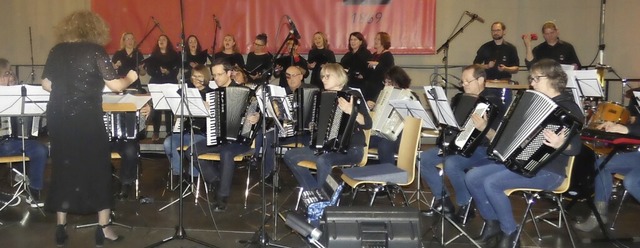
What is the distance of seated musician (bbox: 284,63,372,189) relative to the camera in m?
5.41

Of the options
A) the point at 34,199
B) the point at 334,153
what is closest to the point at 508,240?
the point at 334,153

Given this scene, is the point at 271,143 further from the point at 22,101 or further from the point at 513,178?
the point at 513,178

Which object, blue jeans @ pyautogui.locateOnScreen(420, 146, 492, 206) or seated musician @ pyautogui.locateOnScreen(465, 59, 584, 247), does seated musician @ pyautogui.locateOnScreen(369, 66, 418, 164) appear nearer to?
blue jeans @ pyautogui.locateOnScreen(420, 146, 492, 206)

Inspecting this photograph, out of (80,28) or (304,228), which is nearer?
(304,228)

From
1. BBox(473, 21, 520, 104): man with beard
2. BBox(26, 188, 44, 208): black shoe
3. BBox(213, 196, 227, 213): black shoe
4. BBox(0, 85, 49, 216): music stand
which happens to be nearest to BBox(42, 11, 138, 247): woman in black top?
BBox(0, 85, 49, 216): music stand

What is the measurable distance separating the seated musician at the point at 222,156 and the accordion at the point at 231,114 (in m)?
0.06

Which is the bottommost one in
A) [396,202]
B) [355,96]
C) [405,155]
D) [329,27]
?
[396,202]

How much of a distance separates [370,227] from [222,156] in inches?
101

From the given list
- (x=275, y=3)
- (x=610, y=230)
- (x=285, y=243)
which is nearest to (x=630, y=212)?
(x=610, y=230)

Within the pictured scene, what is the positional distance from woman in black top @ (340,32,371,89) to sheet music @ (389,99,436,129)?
2951 mm

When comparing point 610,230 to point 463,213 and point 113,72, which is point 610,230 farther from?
point 113,72

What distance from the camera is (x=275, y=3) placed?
34.5 ft

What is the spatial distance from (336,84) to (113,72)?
197 centimetres

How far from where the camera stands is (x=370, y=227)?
372 centimetres
